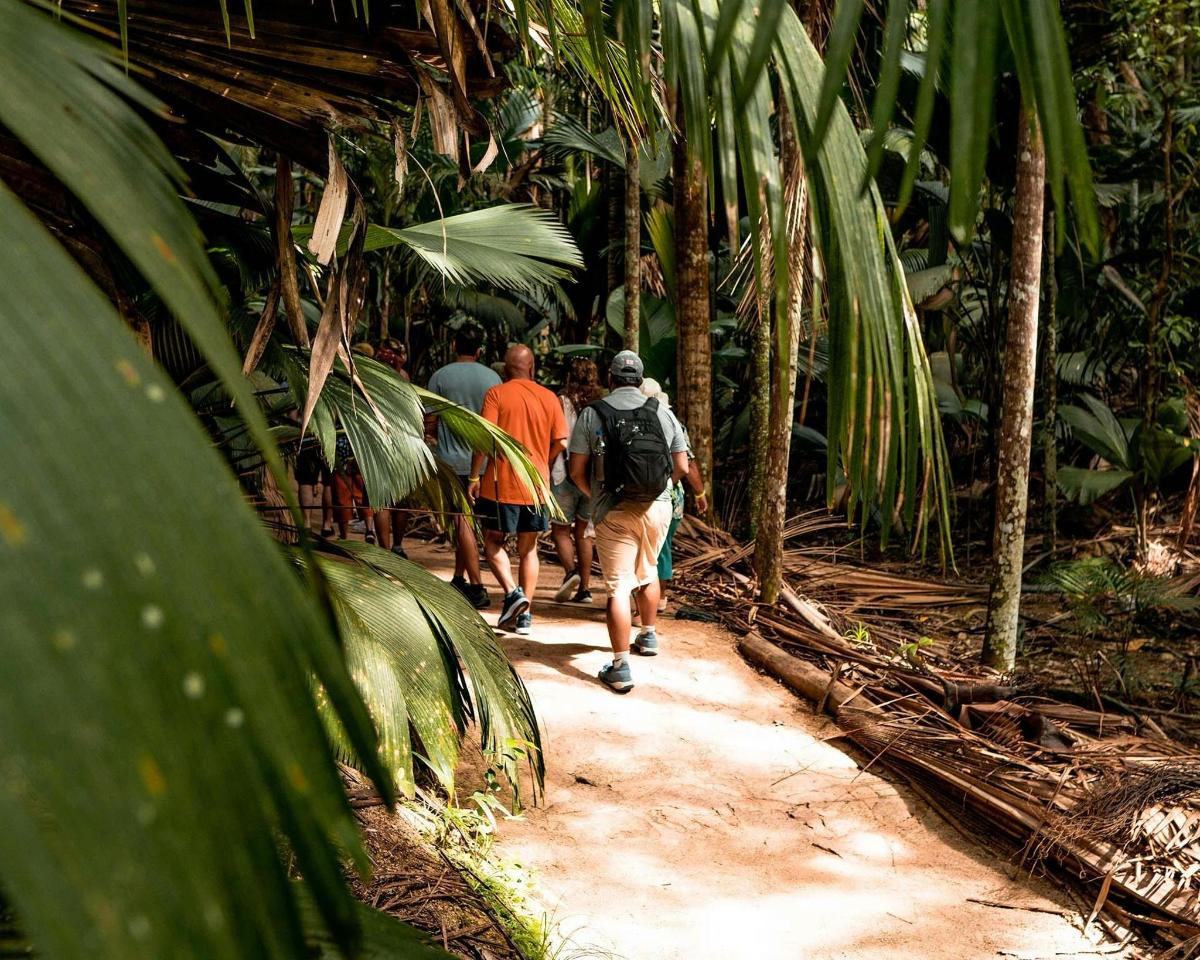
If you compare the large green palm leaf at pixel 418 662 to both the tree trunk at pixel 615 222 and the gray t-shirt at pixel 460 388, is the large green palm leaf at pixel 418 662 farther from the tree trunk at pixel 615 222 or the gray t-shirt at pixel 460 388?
the tree trunk at pixel 615 222

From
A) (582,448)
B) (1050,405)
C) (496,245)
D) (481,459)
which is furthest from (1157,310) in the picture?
(496,245)

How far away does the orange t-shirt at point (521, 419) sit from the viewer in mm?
6930

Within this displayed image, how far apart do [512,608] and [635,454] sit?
1.46 metres

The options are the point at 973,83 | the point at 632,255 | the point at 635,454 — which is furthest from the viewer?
the point at 632,255

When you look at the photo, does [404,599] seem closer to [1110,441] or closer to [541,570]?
[541,570]

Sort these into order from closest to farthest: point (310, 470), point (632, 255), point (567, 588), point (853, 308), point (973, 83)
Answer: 1. point (973, 83)
2. point (853, 308)
3. point (567, 588)
4. point (310, 470)
5. point (632, 255)

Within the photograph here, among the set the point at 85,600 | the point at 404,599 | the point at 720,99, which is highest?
the point at 720,99

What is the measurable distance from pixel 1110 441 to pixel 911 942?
22.8ft

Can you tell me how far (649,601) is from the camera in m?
6.76

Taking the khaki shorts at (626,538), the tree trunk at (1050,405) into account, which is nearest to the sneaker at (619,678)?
the khaki shorts at (626,538)

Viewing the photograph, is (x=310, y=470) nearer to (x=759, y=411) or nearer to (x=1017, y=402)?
(x=759, y=411)

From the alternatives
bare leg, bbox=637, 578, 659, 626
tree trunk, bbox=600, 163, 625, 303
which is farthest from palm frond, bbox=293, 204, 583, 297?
tree trunk, bbox=600, 163, 625, 303

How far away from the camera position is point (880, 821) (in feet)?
17.0

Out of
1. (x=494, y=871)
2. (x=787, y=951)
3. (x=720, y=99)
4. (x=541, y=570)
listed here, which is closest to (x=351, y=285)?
(x=720, y=99)
